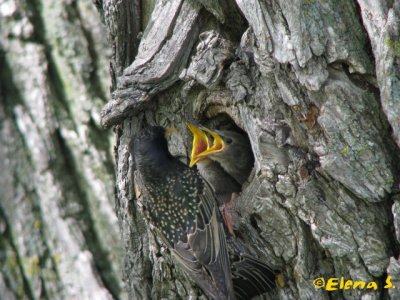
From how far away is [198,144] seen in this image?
4488 mm

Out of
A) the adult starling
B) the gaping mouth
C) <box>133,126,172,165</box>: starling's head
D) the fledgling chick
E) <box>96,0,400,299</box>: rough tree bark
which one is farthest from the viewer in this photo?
the fledgling chick

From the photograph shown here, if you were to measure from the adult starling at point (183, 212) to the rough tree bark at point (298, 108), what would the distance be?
0.52 feet

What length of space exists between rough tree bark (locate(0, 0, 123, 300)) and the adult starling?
4.02 feet

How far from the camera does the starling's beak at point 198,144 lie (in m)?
4.38

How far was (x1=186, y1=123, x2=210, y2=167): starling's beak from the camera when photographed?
438 centimetres

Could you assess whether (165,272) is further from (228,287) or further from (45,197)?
(45,197)

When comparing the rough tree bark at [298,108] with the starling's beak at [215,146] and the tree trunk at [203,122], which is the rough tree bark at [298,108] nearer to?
the tree trunk at [203,122]

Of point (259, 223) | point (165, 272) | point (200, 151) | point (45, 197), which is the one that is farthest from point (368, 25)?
point (45, 197)

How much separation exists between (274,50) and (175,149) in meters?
1.33

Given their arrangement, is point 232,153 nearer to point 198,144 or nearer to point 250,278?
point 198,144

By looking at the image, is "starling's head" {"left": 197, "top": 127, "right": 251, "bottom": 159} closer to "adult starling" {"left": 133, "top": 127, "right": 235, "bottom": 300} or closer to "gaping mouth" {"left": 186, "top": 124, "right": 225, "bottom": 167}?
"gaping mouth" {"left": 186, "top": 124, "right": 225, "bottom": 167}

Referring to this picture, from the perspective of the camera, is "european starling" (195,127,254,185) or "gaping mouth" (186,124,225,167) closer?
"gaping mouth" (186,124,225,167)

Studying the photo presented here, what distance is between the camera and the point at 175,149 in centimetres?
454

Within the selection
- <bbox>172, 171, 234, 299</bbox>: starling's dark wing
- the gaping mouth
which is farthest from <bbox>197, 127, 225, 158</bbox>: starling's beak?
<bbox>172, 171, 234, 299</bbox>: starling's dark wing
